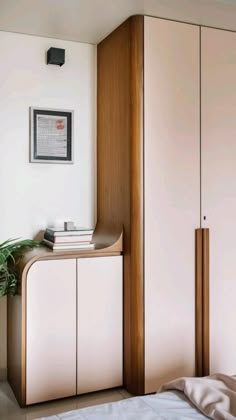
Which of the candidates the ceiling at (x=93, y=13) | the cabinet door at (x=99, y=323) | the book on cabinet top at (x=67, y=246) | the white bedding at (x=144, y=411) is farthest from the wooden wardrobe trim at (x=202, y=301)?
the ceiling at (x=93, y=13)

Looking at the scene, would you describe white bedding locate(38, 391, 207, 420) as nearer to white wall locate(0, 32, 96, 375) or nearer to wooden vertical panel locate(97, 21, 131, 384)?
wooden vertical panel locate(97, 21, 131, 384)

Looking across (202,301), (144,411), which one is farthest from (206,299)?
(144,411)

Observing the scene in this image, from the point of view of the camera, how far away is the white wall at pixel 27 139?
2811 mm

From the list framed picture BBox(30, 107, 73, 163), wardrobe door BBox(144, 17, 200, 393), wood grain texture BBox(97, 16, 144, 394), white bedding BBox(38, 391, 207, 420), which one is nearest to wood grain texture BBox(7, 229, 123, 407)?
wood grain texture BBox(97, 16, 144, 394)

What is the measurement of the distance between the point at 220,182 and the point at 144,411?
1.78 m

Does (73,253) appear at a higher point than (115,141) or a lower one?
lower

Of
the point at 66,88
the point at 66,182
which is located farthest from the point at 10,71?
the point at 66,182

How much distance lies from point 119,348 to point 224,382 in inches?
47.0

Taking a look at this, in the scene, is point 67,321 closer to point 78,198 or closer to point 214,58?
point 78,198

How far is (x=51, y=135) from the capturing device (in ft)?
9.59

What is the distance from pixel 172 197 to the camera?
2.69 meters

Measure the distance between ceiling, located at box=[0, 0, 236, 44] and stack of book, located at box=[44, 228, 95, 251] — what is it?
134cm

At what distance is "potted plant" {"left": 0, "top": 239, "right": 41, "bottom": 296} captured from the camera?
251cm

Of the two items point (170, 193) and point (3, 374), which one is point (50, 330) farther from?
point (170, 193)
